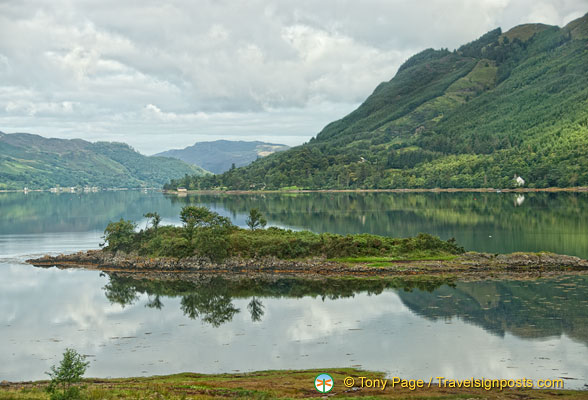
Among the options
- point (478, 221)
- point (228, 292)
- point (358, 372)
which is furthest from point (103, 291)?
point (478, 221)

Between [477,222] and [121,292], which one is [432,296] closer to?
[121,292]

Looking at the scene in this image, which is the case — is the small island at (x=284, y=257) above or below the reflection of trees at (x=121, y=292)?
above

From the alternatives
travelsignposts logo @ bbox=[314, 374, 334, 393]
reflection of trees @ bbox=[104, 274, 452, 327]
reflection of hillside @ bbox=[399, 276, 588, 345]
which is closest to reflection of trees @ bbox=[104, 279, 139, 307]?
reflection of trees @ bbox=[104, 274, 452, 327]

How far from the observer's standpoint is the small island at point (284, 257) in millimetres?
69812

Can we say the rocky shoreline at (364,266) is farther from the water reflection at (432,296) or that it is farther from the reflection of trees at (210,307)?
the reflection of trees at (210,307)

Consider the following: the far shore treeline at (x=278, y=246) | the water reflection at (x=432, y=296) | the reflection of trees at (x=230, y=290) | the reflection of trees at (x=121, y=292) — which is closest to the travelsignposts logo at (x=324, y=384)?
the water reflection at (x=432, y=296)

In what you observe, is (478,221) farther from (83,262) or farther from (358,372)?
(358,372)

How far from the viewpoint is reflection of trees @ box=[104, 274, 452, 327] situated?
57303 millimetres

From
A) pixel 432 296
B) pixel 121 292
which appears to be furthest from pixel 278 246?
pixel 432 296

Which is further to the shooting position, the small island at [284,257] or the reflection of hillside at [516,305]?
the small island at [284,257]

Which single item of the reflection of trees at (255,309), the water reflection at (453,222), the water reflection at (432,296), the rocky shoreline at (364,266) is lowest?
the reflection of trees at (255,309)

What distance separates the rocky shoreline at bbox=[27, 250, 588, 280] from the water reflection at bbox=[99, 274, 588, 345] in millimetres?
3671

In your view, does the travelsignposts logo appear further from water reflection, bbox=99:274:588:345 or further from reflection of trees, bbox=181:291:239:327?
reflection of trees, bbox=181:291:239:327

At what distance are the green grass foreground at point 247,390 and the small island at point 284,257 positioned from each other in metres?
36.1
